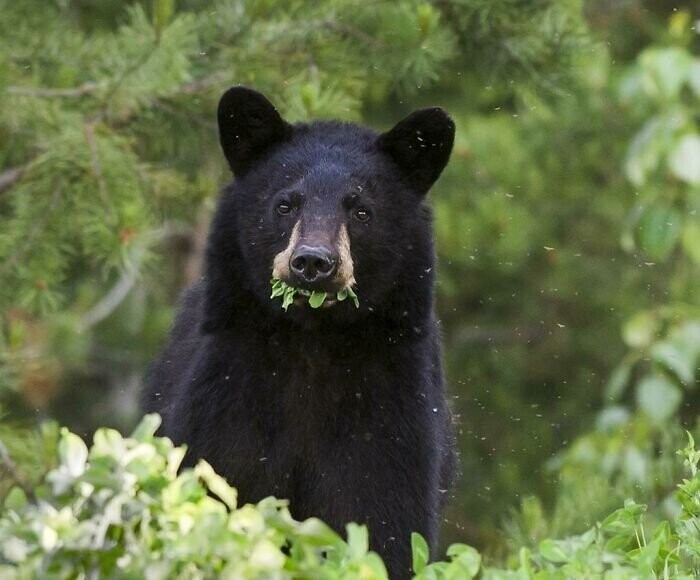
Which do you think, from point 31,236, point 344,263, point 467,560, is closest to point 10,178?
point 31,236

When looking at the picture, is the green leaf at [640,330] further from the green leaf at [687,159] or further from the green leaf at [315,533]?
the green leaf at [315,533]

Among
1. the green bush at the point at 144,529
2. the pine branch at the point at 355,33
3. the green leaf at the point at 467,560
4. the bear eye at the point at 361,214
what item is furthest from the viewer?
the pine branch at the point at 355,33

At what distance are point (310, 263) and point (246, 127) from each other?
788 mm

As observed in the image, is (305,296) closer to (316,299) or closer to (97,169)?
(316,299)

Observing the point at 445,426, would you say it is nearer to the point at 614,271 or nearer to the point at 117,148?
the point at 117,148

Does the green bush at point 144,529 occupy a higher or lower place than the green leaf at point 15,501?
higher

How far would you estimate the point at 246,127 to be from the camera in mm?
4746

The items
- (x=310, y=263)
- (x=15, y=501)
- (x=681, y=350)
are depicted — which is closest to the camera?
(x=15, y=501)

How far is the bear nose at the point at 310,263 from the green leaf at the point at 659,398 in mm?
3145

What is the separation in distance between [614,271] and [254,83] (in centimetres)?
630

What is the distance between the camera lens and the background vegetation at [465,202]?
5.94m

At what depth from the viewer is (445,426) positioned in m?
5.02

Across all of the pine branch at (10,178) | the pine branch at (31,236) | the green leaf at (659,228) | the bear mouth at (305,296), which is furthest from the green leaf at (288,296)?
the green leaf at (659,228)

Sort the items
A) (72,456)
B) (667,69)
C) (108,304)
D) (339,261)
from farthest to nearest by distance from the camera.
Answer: (108,304)
(667,69)
(339,261)
(72,456)
